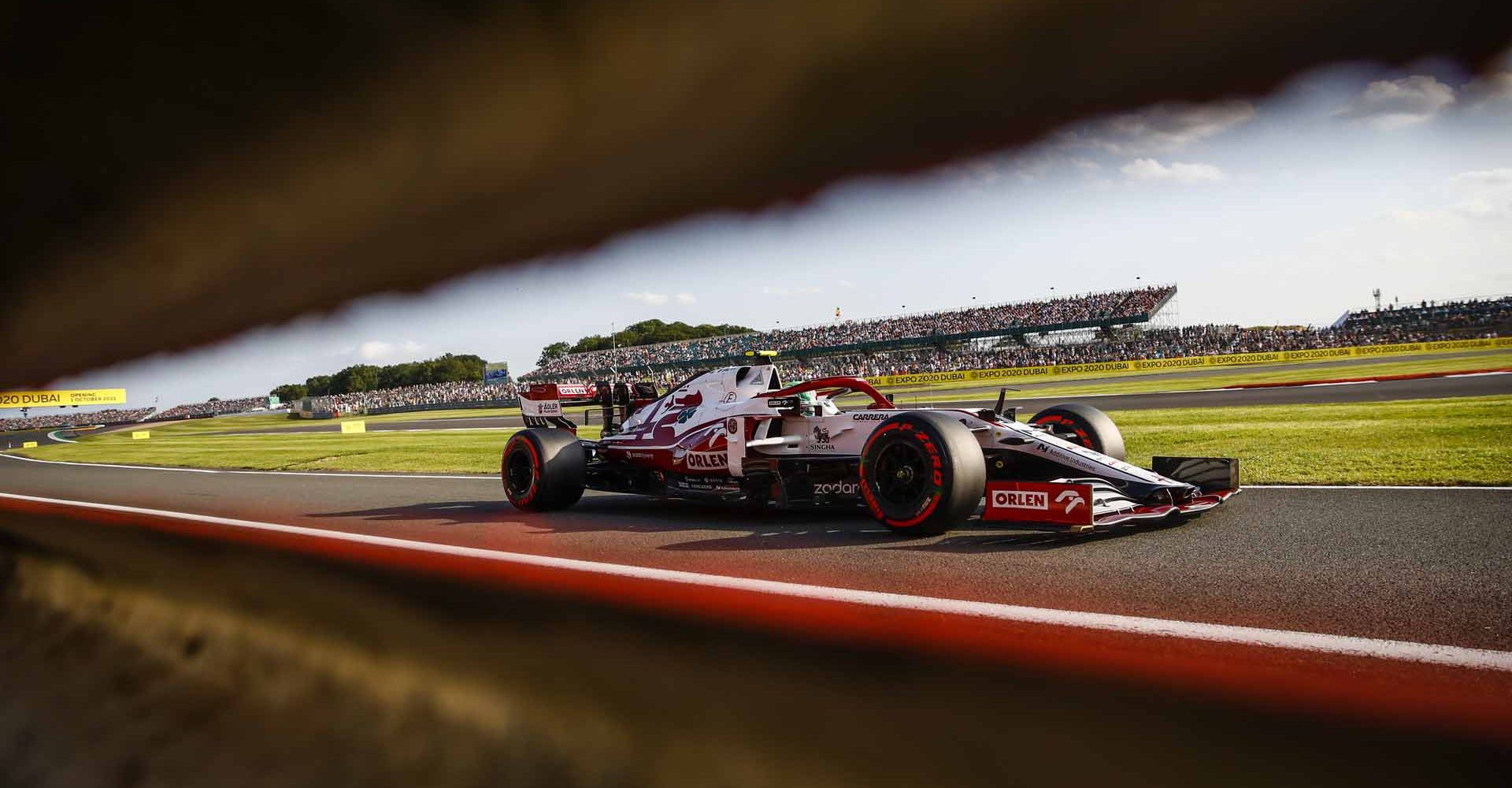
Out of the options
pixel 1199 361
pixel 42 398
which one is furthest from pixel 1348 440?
pixel 1199 361

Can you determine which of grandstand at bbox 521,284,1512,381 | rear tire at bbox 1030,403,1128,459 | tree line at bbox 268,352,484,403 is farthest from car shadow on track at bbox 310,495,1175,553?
tree line at bbox 268,352,484,403

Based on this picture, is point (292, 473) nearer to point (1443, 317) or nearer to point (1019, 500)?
point (1019, 500)

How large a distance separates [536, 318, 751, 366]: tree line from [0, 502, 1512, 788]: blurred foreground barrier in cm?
A: 7145

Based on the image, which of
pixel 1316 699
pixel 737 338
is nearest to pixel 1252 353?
pixel 737 338

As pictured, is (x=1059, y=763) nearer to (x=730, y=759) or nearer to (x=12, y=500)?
(x=730, y=759)

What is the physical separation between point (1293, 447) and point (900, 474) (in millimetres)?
5933

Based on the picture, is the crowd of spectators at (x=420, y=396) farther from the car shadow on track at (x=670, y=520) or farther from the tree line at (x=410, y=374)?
the car shadow on track at (x=670, y=520)

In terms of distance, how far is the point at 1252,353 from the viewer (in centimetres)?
3603

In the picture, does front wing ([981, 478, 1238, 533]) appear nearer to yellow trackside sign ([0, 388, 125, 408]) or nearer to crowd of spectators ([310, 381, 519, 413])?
yellow trackside sign ([0, 388, 125, 408])

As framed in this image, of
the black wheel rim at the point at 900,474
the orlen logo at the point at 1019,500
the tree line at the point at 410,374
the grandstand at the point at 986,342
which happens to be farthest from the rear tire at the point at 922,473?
the tree line at the point at 410,374

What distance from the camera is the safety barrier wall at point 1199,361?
34.4 metres

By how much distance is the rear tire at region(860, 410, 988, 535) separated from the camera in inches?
208

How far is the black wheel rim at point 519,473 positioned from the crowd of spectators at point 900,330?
124 feet

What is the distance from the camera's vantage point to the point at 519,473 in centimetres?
808
